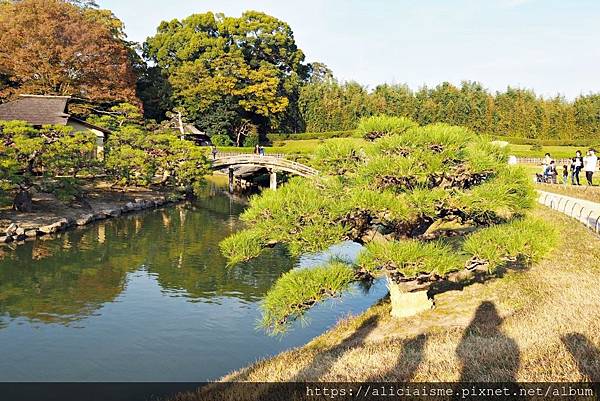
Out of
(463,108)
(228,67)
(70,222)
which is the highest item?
(228,67)

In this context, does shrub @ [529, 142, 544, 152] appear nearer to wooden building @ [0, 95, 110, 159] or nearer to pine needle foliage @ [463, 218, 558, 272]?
wooden building @ [0, 95, 110, 159]

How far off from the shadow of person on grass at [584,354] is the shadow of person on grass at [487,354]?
57 cm

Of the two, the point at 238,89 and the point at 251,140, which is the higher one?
the point at 238,89

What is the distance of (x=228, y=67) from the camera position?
56.7m

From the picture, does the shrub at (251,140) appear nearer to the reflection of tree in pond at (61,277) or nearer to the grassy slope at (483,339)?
the reflection of tree in pond at (61,277)

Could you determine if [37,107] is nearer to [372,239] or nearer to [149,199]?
[149,199]

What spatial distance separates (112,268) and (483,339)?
13599 millimetres

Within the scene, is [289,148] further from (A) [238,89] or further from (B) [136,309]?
(B) [136,309]

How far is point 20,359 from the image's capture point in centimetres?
1030

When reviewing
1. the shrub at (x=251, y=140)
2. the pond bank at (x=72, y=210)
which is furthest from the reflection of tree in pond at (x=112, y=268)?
the shrub at (x=251, y=140)

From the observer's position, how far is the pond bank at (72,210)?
2128 cm

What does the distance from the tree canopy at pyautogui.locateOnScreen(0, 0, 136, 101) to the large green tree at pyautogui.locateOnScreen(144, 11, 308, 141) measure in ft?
38.5

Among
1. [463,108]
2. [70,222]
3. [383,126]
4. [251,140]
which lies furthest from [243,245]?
[463,108]

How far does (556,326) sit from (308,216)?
3873 mm
